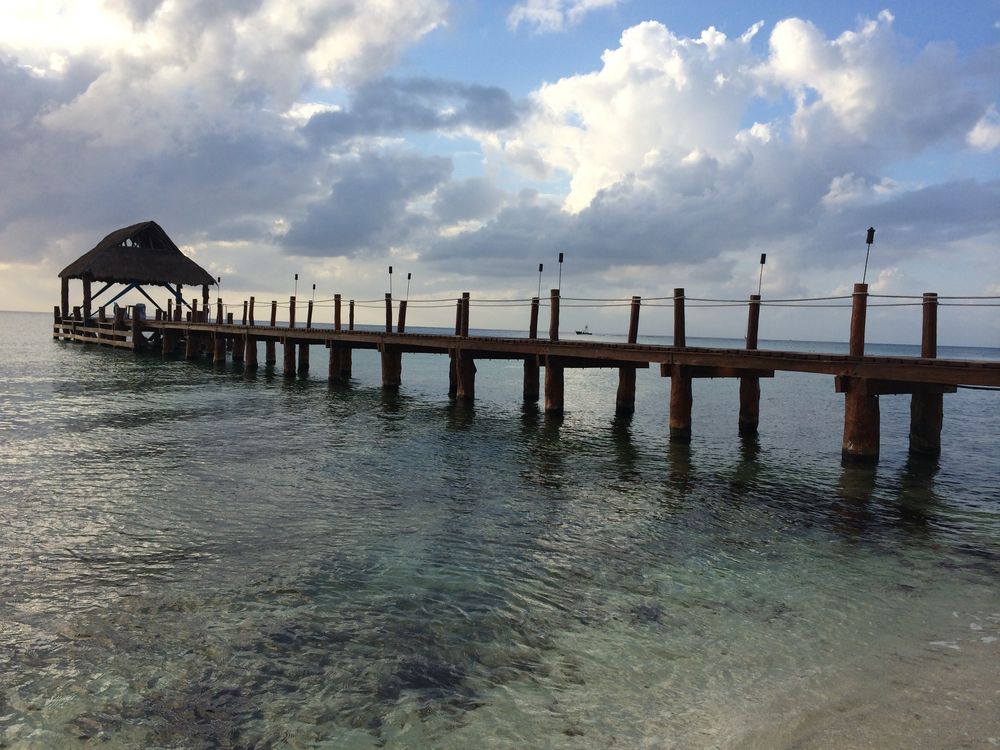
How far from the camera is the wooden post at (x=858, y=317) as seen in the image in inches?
483

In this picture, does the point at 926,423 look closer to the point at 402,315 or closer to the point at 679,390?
the point at 679,390

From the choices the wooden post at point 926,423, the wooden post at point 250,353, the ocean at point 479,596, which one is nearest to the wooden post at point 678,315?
the ocean at point 479,596

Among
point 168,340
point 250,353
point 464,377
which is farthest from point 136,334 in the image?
point 464,377

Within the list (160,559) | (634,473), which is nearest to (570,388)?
(634,473)

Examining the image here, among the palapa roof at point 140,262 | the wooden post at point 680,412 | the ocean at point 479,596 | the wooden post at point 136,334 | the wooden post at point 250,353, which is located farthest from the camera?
the palapa roof at point 140,262

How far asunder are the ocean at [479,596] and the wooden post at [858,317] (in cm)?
235

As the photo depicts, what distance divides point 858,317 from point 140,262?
48173 mm

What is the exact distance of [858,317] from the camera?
486 inches

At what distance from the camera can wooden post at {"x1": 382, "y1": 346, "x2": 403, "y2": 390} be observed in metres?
26.0

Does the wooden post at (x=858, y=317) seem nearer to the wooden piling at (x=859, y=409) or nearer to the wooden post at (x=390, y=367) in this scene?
the wooden piling at (x=859, y=409)

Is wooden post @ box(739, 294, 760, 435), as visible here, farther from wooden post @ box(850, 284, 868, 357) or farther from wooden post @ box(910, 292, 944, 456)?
wooden post @ box(850, 284, 868, 357)

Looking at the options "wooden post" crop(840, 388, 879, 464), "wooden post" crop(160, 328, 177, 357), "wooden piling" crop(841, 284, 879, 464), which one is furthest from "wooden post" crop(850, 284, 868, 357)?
"wooden post" crop(160, 328, 177, 357)

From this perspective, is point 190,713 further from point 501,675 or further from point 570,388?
point 570,388

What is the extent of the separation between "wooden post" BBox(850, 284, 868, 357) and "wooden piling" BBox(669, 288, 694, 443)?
3650 millimetres
